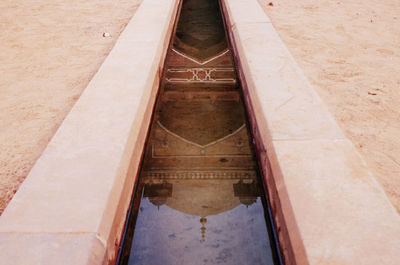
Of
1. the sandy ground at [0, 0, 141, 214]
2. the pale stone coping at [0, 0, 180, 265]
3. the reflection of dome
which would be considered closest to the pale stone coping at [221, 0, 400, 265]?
the reflection of dome

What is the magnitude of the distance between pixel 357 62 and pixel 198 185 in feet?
6.25

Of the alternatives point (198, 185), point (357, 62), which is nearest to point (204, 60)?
point (357, 62)

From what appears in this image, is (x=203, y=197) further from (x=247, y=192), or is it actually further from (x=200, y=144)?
(x=200, y=144)

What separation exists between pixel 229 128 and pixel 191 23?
2958mm

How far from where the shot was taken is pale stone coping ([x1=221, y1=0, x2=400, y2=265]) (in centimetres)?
109

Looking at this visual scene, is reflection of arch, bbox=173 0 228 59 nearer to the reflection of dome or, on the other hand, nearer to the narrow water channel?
the narrow water channel

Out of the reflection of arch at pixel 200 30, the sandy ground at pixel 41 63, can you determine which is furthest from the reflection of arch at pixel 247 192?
the reflection of arch at pixel 200 30

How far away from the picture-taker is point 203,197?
1752mm

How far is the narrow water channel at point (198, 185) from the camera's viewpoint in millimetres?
1436

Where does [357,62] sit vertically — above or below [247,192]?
above

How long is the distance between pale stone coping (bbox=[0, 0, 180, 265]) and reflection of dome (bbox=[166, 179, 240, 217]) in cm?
27

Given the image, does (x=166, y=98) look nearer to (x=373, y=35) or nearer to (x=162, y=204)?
(x=162, y=204)

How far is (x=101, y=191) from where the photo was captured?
130 cm

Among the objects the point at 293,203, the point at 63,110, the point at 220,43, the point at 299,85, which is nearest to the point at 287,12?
the point at 220,43
